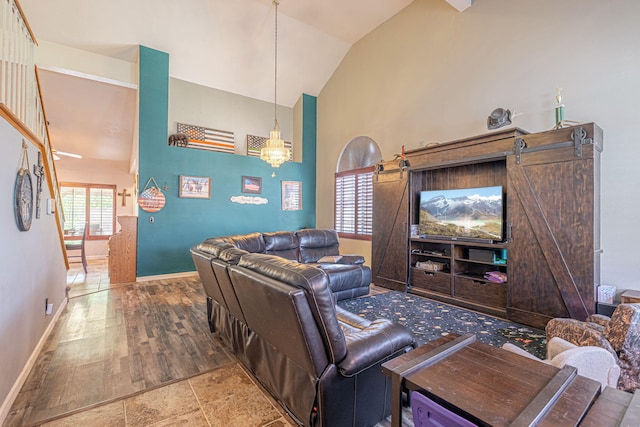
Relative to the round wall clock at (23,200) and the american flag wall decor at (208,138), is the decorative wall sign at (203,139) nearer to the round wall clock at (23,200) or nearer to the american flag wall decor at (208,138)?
the american flag wall decor at (208,138)

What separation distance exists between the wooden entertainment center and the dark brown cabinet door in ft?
0.07

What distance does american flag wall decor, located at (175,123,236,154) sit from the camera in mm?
6395

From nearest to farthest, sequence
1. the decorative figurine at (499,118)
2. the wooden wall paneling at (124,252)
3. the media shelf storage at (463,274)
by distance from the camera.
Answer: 1. the media shelf storage at (463,274)
2. the decorative figurine at (499,118)
3. the wooden wall paneling at (124,252)

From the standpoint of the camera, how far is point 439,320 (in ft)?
11.9

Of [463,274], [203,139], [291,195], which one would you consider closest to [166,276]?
[203,139]

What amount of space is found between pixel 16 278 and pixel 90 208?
756 centimetres

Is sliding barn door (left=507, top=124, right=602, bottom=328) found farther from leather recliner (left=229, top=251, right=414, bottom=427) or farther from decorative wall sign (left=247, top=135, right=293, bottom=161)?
decorative wall sign (left=247, top=135, right=293, bottom=161)

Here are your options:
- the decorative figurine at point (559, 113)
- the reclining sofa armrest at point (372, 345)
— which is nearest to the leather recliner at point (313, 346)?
the reclining sofa armrest at point (372, 345)

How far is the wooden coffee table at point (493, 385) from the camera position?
38.4 inches

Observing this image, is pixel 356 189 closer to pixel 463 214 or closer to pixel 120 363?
pixel 463 214

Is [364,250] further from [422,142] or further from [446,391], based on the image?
[446,391]

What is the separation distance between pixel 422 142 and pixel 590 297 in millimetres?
3274

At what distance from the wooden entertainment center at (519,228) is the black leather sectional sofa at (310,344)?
2361 millimetres

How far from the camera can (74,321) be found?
141 inches
